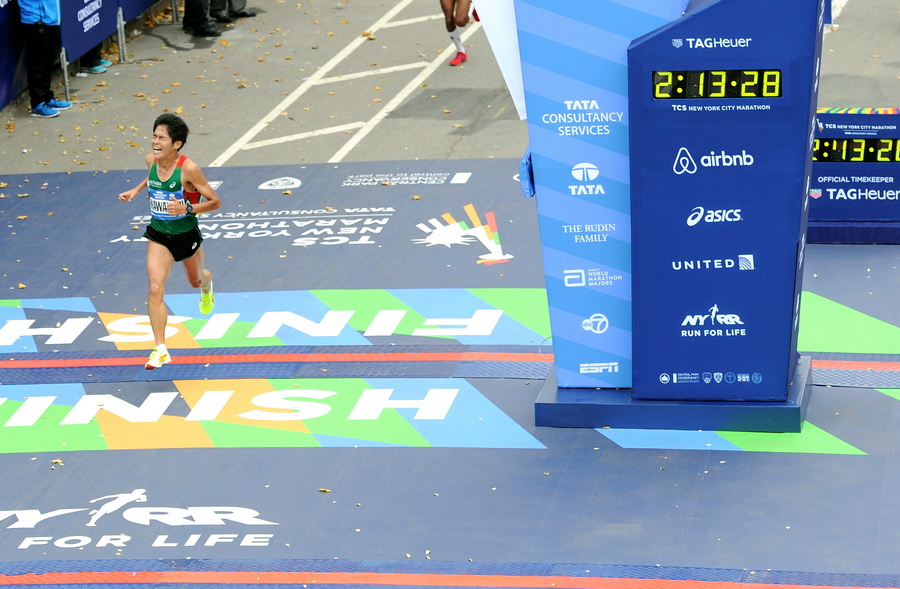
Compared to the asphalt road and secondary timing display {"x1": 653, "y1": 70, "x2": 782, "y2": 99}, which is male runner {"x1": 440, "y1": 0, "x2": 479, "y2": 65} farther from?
secondary timing display {"x1": 653, "y1": 70, "x2": 782, "y2": 99}

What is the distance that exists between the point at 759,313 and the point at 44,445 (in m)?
4.98

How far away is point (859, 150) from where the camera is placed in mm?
12266

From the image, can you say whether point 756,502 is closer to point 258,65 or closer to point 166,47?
point 258,65

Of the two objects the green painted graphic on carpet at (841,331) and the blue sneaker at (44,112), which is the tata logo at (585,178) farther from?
the blue sneaker at (44,112)

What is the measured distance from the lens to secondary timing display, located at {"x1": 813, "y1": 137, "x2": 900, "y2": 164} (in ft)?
40.0

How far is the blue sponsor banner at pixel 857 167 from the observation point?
12195mm

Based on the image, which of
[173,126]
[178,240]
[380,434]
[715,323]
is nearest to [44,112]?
[178,240]


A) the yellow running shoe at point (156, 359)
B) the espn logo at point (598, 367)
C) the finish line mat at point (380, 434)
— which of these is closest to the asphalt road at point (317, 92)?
the finish line mat at point (380, 434)

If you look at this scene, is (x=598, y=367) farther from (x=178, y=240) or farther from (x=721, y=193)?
(x=178, y=240)

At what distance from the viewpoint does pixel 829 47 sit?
60.6ft

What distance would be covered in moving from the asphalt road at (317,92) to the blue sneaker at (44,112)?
0.48 feet

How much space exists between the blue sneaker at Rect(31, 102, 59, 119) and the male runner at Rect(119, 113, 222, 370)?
25.0 feet

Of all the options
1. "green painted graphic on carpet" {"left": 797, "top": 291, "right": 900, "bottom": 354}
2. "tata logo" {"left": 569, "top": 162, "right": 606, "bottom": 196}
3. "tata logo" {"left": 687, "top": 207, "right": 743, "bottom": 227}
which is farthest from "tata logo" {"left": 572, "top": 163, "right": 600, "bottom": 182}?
"green painted graphic on carpet" {"left": 797, "top": 291, "right": 900, "bottom": 354}

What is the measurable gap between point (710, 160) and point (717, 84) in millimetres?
493
